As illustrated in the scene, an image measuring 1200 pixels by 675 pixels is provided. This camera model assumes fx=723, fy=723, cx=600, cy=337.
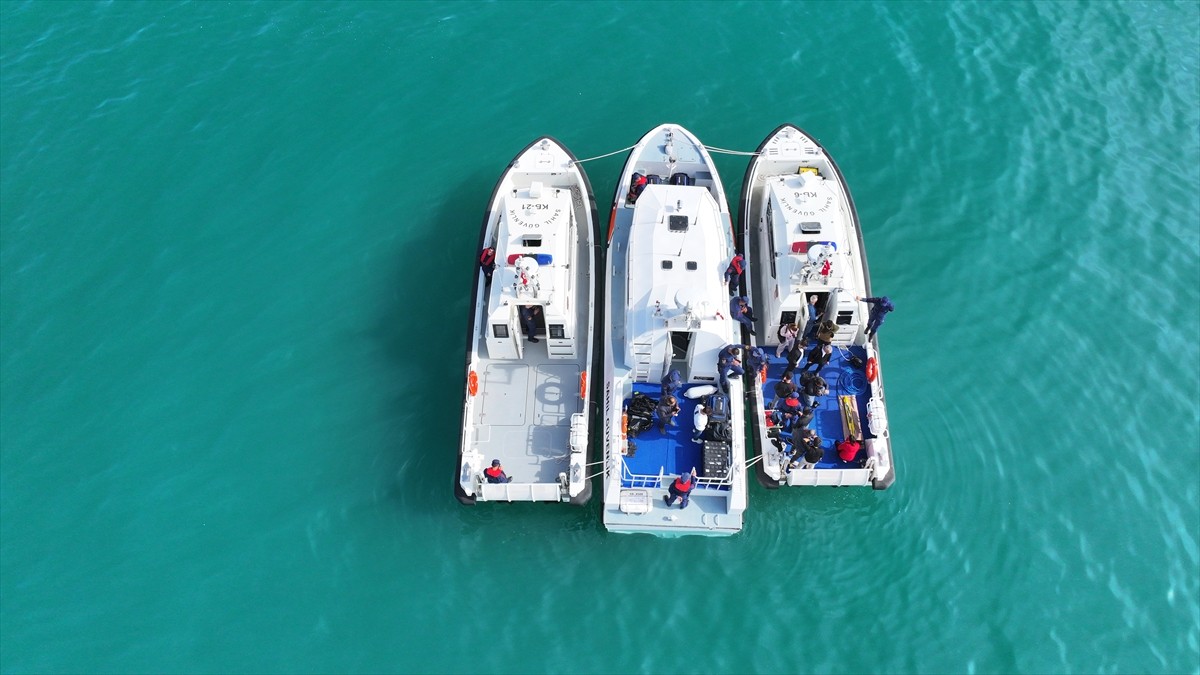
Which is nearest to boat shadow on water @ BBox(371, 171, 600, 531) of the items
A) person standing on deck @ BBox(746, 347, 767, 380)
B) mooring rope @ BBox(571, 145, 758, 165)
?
mooring rope @ BBox(571, 145, 758, 165)

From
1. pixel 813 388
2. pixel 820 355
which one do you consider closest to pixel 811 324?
pixel 820 355

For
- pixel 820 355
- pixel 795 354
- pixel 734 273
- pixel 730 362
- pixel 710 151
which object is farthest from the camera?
pixel 710 151

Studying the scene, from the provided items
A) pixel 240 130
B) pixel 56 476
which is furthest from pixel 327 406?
pixel 240 130

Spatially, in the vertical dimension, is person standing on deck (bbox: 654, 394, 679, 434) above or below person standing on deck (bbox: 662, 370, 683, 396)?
below

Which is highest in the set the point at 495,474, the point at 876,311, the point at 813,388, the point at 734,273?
the point at 734,273

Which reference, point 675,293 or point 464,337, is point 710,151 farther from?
point 464,337

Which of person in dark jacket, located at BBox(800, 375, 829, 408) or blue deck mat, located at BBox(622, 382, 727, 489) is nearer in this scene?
blue deck mat, located at BBox(622, 382, 727, 489)

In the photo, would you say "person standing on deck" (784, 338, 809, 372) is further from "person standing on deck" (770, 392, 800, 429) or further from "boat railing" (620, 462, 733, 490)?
"boat railing" (620, 462, 733, 490)
